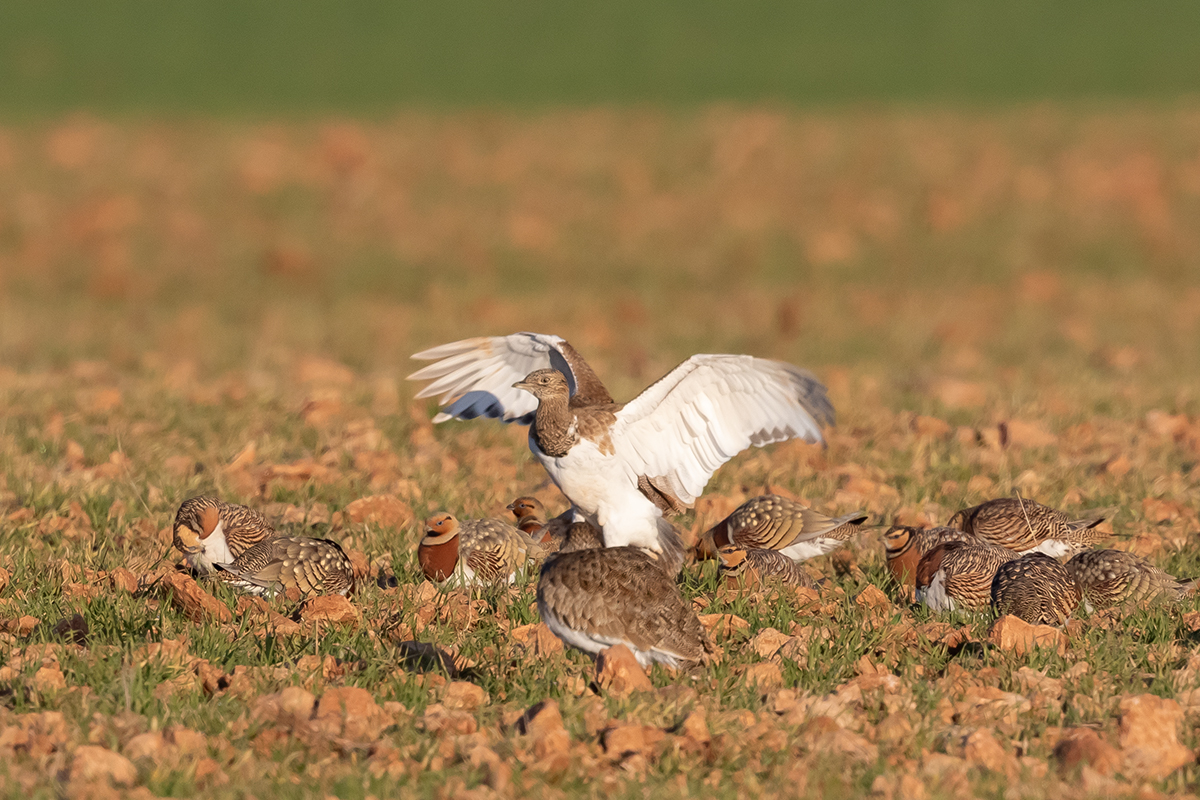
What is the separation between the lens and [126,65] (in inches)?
1291

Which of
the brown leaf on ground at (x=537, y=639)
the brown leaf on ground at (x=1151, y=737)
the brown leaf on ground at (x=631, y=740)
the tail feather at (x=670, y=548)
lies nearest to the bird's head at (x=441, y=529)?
the brown leaf on ground at (x=537, y=639)

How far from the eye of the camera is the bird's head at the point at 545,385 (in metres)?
6.77

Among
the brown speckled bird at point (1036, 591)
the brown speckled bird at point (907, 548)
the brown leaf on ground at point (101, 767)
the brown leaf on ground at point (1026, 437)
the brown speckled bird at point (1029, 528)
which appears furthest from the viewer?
the brown leaf on ground at point (1026, 437)

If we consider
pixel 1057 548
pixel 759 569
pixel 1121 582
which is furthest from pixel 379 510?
pixel 1121 582

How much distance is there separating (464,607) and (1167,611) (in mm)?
2890

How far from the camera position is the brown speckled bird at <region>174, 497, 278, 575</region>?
254 inches

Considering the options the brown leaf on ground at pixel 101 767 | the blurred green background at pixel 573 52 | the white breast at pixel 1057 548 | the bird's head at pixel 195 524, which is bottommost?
the white breast at pixel 1057 548

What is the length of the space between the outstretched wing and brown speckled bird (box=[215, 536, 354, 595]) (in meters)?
1.58

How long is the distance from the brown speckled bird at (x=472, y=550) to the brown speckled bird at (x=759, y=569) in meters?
0.95

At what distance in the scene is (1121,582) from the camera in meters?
6.07

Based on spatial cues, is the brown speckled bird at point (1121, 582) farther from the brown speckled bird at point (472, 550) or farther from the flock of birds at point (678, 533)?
the brown speckled bird at point (472, 550)

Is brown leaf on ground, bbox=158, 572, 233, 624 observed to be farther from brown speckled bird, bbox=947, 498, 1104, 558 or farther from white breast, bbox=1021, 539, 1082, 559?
white breast, bbox=1021, 539, 1082, 559

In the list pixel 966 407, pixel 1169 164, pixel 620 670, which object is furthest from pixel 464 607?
pixel 1169 164

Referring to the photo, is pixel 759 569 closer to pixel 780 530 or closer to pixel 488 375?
pixel 780 530
